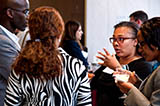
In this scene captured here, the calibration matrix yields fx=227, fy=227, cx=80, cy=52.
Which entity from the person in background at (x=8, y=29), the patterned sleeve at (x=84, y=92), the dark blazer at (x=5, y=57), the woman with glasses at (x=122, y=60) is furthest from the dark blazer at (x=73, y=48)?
the patterned sleeve at (x=84, y=92)

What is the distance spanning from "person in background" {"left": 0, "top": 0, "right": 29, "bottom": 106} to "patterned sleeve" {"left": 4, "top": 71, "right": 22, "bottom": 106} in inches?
8.2

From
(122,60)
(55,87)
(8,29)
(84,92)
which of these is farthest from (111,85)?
(8,29)

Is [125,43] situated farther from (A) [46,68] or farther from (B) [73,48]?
(B) [73,48]

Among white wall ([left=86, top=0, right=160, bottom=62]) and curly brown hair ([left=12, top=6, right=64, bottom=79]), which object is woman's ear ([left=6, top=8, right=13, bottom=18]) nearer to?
curly brown hair ([left=12, top=6, right=64, bottom=79])

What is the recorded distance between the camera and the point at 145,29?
1273 millimetres

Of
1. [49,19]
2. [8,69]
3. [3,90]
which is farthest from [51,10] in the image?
[3,90]

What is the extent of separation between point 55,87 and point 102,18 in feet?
12.1

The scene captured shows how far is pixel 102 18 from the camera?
4730mm

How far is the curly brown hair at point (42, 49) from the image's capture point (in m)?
1.20

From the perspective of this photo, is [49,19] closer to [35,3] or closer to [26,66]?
[26,66]

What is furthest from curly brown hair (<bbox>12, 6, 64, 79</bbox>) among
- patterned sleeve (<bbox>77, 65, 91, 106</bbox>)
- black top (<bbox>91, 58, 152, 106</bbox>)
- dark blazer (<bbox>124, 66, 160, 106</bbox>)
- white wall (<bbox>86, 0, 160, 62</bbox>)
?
white wall (<bbox>86, 0, 160, 62</bbox>)

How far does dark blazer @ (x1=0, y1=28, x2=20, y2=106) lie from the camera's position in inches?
57.4

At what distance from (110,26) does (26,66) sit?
3720mm

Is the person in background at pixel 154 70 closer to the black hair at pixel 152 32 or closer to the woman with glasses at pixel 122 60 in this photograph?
the black hair at pixel 152 32
